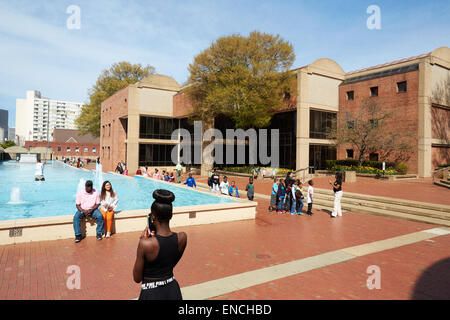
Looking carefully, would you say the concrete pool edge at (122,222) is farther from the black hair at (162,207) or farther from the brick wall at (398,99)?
the brick wall at (398,99)

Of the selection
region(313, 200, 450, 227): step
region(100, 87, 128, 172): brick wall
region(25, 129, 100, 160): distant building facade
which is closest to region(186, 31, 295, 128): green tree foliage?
region(100, 87, 128, 172): brick wall

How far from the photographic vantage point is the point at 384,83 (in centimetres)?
2886

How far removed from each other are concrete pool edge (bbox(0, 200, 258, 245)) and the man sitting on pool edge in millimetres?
404

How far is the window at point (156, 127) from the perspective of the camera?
37.6 meters

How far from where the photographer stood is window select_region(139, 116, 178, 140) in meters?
37.6

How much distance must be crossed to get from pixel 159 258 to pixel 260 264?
14.0ft

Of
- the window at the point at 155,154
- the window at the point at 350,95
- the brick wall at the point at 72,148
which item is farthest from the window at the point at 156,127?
the brick wall at the point at 72,148

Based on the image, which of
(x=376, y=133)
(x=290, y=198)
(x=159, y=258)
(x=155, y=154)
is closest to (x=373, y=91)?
(x=376, y=133)

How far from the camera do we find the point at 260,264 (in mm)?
6531

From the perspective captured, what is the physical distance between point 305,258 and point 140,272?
5.20 meters

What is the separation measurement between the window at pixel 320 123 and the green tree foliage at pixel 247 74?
14.3 ft

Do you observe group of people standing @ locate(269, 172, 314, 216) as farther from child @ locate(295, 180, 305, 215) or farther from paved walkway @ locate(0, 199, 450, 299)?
paved walkway @ locate(0, 199, 450, 299)

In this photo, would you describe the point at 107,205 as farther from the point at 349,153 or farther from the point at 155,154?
the point at 155,154
